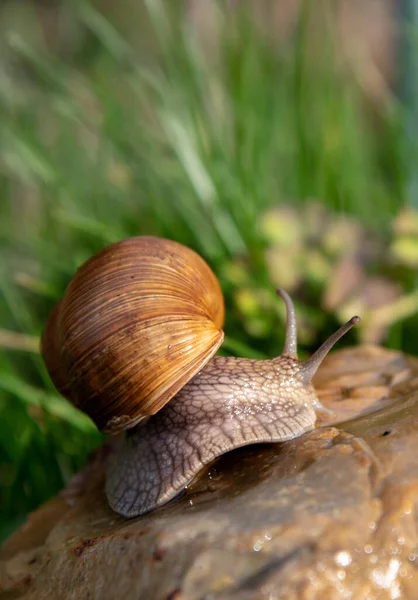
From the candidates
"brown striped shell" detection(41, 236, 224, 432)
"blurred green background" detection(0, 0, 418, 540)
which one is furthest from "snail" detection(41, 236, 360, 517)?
"blurred green background" detection(0, 0, 418, 540)

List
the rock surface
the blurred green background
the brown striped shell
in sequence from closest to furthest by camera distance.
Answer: the rock surface < the brown striped shell < the blurred green background

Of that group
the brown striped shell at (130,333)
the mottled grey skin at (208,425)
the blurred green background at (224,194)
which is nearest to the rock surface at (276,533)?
the mottled grey skin at (208,425)

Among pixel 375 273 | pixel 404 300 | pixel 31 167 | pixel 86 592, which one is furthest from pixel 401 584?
pixel 31 167

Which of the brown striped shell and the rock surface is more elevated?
the brown striped shell

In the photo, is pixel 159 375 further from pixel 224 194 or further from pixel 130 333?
pixel 224 194

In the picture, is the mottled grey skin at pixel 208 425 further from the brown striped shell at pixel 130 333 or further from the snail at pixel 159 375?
the brown striped shell at pixel 130 333

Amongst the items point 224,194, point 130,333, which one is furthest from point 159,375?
point 224,194

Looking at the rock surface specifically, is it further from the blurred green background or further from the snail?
the blurred green background
